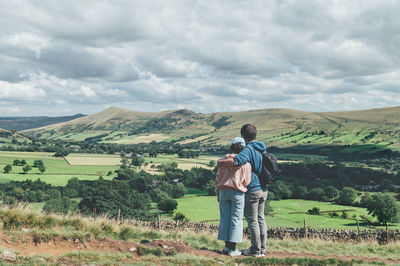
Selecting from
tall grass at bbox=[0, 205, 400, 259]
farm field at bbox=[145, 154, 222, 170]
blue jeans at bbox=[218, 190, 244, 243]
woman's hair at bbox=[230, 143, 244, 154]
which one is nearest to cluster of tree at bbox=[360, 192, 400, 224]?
tall grass at bbox=[0, 205, 400, 259]

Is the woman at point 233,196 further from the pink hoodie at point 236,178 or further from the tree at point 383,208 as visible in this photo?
the tree at point 383,208

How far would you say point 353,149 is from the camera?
7672 inches

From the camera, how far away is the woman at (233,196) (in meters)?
9.42

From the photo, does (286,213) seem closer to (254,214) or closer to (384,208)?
(384,208)

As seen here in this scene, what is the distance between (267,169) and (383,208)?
75.1 meters

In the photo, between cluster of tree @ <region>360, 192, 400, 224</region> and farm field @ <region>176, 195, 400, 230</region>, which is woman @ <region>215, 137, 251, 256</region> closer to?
farm field @ <region>176, 195, 400, 230</region>

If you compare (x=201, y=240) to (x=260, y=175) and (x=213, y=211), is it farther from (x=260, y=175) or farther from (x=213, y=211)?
(x=213, y=211)

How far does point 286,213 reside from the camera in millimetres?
76250

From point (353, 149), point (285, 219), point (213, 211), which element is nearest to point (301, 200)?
point (285, 219)

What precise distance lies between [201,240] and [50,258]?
6014mm

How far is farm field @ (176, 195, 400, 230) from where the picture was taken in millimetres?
62938

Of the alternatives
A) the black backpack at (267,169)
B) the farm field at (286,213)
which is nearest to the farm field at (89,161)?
the farm field at (286,213)

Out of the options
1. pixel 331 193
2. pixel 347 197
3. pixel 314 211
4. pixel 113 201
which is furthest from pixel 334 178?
pixel 113 201

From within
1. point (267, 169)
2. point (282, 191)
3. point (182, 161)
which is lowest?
point (282, 191)
